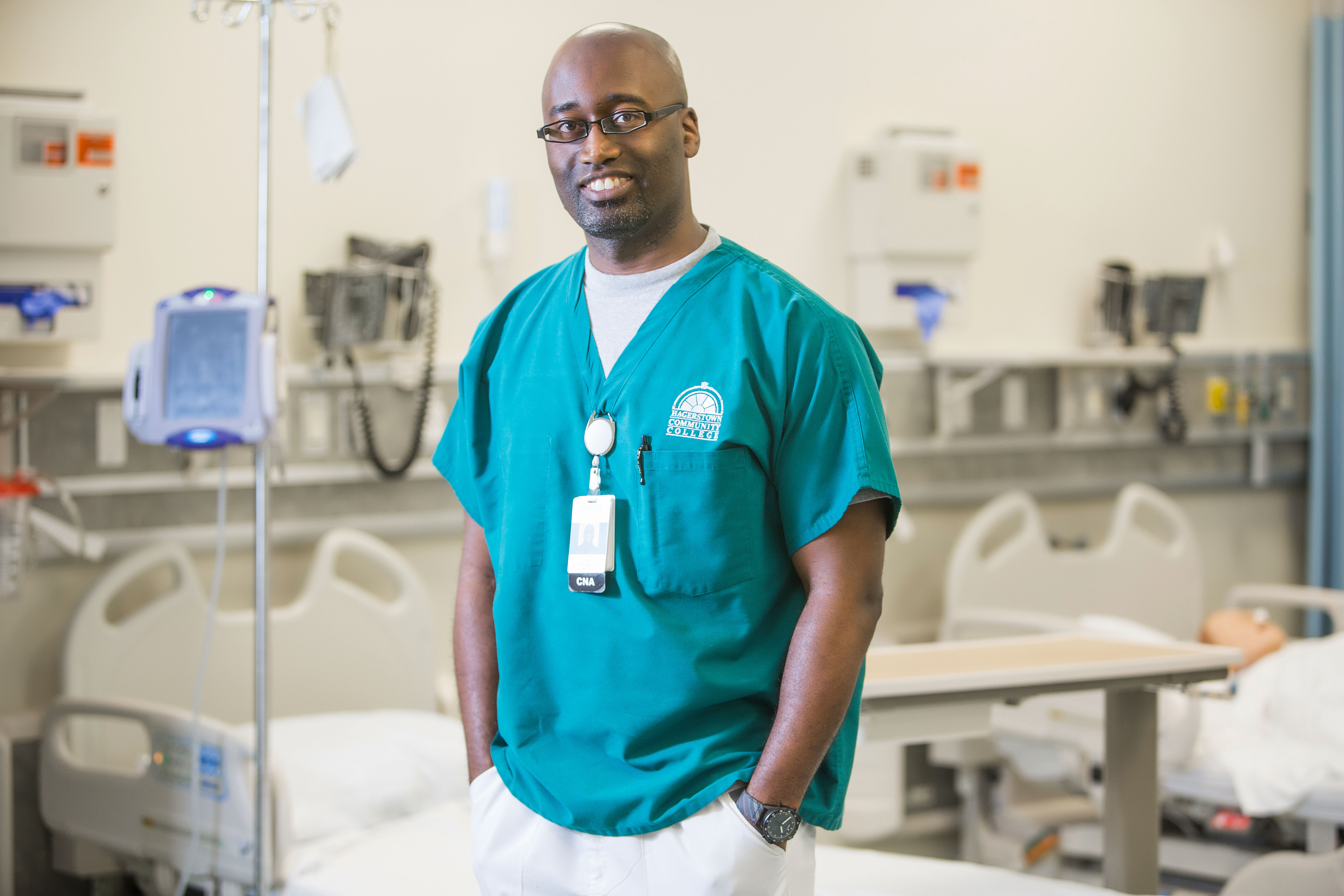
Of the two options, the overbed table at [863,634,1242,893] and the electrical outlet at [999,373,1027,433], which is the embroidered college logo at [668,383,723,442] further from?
the electrical outlet at [999,373,1027,433]

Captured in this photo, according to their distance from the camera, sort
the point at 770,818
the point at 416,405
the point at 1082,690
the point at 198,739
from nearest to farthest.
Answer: the point at 770,818
the point at 1082,690
the point at 198,739
the point at 416,405

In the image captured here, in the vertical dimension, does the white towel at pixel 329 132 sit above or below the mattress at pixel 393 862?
above

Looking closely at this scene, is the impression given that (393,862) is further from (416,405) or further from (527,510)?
(416,405)

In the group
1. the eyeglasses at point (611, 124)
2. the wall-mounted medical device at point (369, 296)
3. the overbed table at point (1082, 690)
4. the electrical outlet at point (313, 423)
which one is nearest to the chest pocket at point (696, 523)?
the eyeglasses at point (611, 124)

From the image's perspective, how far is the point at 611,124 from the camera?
4.94 ft

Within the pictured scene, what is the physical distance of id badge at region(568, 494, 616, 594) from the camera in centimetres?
149

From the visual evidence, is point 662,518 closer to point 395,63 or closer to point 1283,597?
point 395,63

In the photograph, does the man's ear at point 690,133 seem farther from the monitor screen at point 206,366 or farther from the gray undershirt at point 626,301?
the monitor screen at point 206,366

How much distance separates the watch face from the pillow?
4.73 ft

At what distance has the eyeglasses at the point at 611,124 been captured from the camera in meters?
1.50

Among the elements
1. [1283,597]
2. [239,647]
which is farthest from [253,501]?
[1283,597]

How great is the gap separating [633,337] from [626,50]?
0.34 m

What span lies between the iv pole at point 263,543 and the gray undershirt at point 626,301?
3.86 ft

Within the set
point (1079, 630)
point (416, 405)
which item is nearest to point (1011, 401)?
point (1079, 630)
